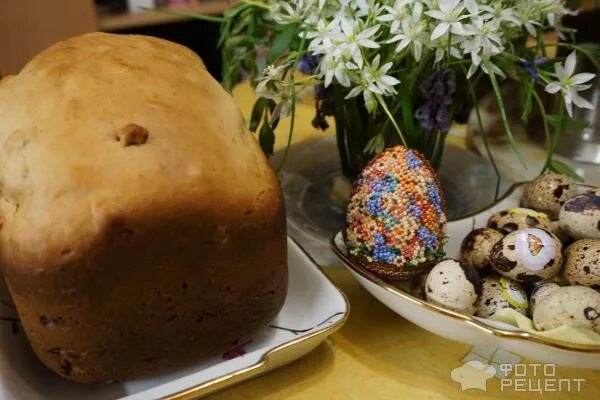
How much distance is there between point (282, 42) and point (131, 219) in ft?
1.29

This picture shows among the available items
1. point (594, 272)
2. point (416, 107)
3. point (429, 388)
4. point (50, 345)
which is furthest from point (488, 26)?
point (50, 345)

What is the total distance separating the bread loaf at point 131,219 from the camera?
1.84ft

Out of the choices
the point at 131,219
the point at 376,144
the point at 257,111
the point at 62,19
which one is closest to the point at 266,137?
the point at 257,111

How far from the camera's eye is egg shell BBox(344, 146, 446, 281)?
70 centimetres

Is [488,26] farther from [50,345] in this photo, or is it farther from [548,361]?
[50,345]

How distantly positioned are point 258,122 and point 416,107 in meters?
0.22

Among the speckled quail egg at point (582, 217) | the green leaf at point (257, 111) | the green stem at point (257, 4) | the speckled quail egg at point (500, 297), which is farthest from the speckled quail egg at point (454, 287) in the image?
the green stem at point (257, 4)

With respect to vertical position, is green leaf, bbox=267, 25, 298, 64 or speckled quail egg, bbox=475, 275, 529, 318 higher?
green leaf, bbox=267, 25, 298, 64

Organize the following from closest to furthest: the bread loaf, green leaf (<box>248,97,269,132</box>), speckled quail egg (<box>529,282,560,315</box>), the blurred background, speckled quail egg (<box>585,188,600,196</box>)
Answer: the bread loaf < speckled quail egg (<box>529,282,560,315</box>) < speckled quail egg (<box>585,188,600,196</box>) < green leaf (<box>248,97,269,132</box>) < the blurred background

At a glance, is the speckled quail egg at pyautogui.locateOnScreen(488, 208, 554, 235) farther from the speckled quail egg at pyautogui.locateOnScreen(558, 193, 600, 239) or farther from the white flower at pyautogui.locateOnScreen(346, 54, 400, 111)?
the white flower at pyautogui.locateOnScreen(346, 54, 400, 111)

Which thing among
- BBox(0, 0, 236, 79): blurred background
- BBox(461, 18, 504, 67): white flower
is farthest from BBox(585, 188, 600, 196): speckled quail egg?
BBox(0, 0, 236, 79): blurred background

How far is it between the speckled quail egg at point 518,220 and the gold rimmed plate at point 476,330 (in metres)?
0.16

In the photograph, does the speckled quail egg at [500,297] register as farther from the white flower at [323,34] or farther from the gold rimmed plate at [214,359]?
the white flower at [323,34]

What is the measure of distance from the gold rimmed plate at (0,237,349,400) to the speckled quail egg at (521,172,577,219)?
0.96 feet
